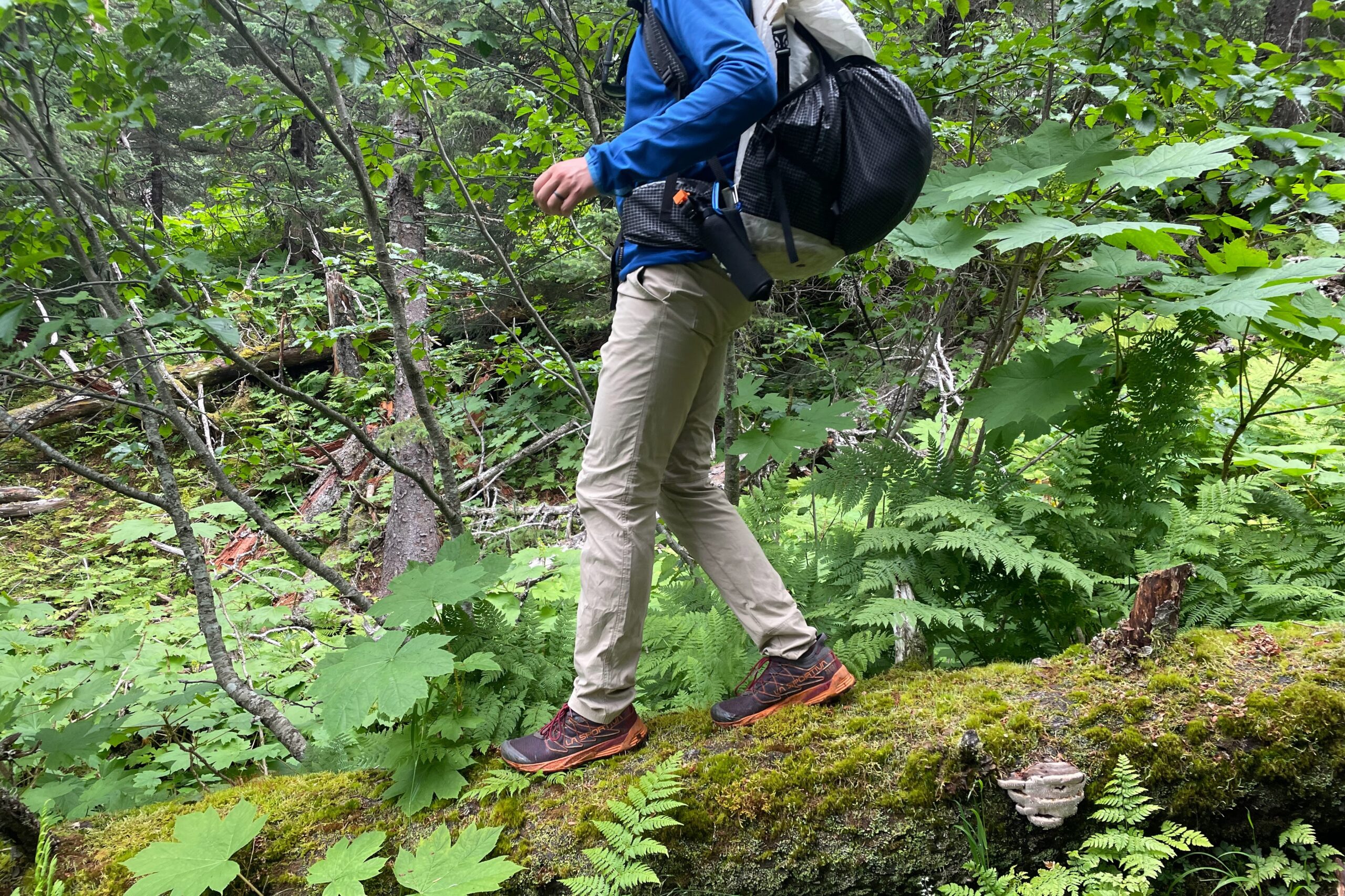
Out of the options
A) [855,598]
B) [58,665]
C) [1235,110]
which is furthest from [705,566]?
[58,665]

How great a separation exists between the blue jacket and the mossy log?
62.7 inches

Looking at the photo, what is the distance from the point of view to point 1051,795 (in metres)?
1.59

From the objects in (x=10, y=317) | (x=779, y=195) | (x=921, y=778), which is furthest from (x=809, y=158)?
(x=10, y=317)

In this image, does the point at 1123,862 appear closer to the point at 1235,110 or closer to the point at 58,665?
the point at 1235,110

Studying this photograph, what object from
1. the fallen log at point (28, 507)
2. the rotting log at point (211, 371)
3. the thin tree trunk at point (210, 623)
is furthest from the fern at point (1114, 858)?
the fallen log at point (28, 507)

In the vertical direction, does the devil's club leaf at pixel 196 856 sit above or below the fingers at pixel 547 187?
below

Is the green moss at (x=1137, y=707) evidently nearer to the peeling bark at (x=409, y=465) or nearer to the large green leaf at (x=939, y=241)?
the large green leaf at (x=939, y=241)

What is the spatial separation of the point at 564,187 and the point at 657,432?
70 centimetres

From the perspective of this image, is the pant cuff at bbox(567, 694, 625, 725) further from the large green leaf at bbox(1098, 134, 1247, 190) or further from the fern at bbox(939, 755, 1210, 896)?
the large green leaf at bbox(1098, 134, 1247, 190)

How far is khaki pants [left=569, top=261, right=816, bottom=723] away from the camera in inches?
70.0

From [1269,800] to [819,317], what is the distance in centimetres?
688

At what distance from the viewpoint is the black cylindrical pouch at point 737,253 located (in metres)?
1.63

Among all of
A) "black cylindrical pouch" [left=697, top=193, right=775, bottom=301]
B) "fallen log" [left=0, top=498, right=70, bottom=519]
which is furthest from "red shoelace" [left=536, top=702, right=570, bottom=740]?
"fallen log" [left=0, top=498, right=70, bottom=519]

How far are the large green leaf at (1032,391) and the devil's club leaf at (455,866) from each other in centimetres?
211
